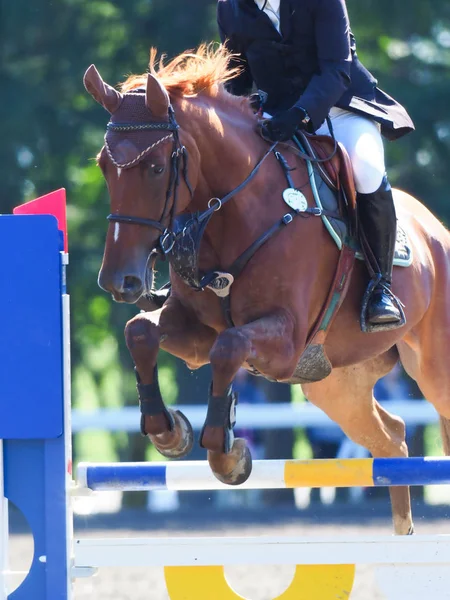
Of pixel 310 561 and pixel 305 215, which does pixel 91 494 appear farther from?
pixel 305 215

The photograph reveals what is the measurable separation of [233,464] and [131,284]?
0.70 meters

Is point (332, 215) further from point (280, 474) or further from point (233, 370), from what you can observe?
point (280, 474)

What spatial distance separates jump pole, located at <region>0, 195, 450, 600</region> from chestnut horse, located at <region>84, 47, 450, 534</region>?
9.4 inches

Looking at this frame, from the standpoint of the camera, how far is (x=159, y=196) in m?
3.33

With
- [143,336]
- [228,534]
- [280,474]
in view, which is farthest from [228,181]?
[228,534]

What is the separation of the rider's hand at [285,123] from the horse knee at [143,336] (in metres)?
0.79

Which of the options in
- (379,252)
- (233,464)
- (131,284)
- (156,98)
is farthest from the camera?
(379,252)

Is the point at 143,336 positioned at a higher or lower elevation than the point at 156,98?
lower

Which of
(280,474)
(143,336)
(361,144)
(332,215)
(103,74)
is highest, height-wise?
(103,74)

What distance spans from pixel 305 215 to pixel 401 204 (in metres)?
1.09

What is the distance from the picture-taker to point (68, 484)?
3.52m

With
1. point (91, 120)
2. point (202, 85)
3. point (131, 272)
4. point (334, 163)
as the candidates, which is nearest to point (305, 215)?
point (334, 163)

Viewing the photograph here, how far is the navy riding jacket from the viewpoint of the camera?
150 inches

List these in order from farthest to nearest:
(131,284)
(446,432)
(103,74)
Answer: (103,74) → (446,432) → (131,284)
